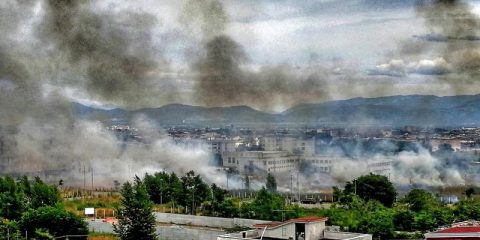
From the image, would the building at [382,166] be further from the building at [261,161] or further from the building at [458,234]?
the building at [458,234]

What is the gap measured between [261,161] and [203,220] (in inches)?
522

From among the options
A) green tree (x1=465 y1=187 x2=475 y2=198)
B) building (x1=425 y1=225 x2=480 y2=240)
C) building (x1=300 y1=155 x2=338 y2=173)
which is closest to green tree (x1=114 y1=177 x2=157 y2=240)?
building (x1=425 y1=225 x2=480 y2=240)

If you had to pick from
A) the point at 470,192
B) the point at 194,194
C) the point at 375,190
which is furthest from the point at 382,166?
the point at 194,194

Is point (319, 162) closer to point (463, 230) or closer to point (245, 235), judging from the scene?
point (245, 235)

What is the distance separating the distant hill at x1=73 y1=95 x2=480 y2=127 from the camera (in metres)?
37.8

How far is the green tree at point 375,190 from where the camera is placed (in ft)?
60.5

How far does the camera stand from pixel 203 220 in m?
16.7

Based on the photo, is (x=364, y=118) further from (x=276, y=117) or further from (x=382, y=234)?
(x=382, y=234)

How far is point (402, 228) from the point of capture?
45.9 ft

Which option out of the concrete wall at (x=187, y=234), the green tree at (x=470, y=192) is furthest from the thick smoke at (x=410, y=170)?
the concrete wall at (x=187, y=234)

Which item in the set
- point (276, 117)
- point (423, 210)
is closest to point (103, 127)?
point (276, 117)

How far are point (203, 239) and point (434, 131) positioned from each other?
83.6ft

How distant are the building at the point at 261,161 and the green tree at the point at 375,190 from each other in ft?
35.5

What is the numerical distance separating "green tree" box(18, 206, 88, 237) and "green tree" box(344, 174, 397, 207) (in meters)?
7.56
